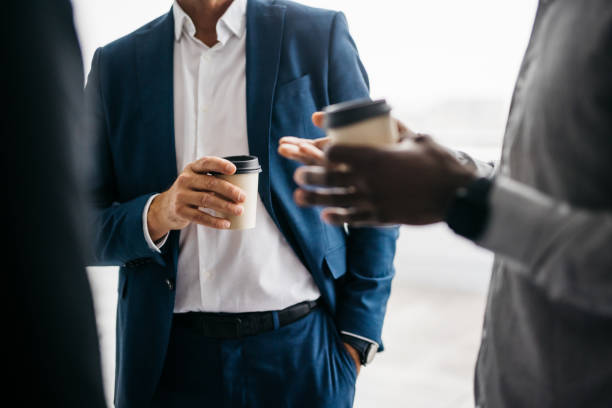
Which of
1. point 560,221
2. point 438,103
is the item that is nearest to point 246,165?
point 560,221

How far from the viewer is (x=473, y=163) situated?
1077 mm

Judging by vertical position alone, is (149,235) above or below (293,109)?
below

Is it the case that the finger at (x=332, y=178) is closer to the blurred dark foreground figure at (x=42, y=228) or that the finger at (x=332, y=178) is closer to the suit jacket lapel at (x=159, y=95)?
the blurred dark foreground figure at (x=42, y=228)

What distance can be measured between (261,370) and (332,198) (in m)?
0.76

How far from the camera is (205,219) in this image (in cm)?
119

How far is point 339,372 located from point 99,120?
1.00 metres

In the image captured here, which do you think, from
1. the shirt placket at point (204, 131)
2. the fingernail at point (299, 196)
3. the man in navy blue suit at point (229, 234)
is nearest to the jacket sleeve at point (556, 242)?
the fingernail at point (299, 196)

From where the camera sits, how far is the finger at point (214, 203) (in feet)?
3.80

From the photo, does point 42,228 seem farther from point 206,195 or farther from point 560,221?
→ point 560,221

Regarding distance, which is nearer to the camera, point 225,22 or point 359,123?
point 359,123

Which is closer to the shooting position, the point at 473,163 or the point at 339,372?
the point at 473,163

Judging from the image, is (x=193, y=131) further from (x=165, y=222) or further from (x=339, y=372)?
(x=339, y=372)

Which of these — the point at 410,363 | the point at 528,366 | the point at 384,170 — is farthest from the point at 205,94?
the point at 410,363

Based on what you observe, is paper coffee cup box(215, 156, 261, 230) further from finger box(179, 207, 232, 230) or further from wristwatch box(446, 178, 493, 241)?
wristwatch box(446, 178, 493, 241)
